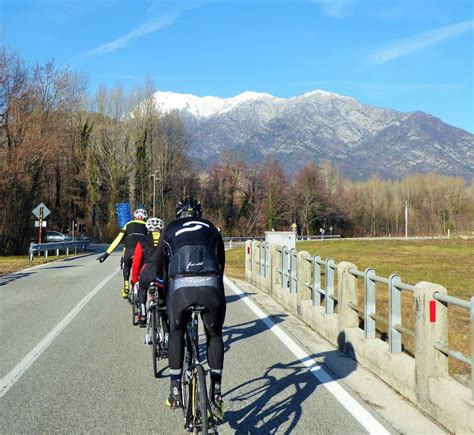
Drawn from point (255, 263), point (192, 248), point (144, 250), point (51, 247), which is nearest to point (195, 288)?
point (192, 248)

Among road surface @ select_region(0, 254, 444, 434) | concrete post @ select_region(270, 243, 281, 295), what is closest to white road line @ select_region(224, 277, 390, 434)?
road surface @ select_region(0, 254, 444, 434)

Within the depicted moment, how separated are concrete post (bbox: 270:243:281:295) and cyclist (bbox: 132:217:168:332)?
4.54m

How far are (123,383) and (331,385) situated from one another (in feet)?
7.32

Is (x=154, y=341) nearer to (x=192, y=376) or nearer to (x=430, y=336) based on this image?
(x=192, y=376)

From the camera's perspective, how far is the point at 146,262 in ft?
26.9

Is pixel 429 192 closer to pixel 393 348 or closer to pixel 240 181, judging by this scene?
pixel 240 181

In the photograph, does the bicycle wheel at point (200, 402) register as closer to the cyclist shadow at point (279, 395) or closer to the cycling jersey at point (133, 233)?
the cyclist shadow at point (279, 395)

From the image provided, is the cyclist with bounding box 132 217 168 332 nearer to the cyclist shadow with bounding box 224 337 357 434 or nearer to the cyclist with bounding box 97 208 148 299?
the cyclist with bounding box 97 208 148 299

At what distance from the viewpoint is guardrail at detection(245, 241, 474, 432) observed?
4.93 meters

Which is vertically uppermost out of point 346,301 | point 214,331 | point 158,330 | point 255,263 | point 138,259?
point 138,259

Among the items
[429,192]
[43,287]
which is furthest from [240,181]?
[43,287]

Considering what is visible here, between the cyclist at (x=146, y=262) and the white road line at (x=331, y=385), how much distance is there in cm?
203

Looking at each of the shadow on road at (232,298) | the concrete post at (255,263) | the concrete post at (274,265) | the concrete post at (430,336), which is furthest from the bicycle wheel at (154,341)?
the concrete post at (255,263)

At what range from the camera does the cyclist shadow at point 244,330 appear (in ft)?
29.6
